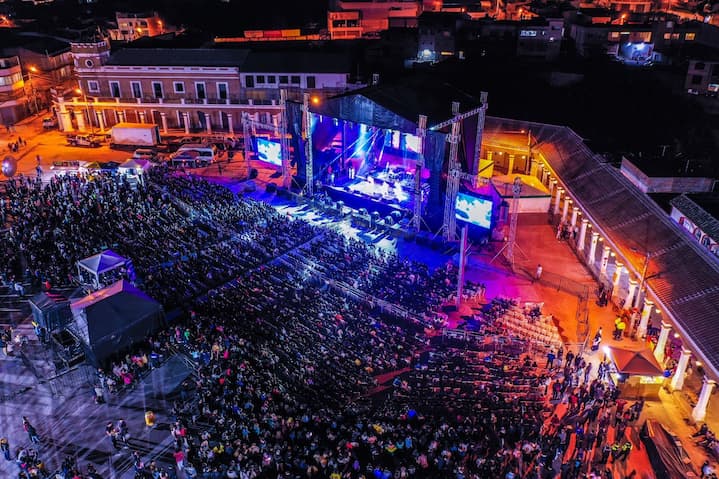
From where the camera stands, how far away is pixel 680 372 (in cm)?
2116

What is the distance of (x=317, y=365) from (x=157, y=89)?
38.1 m

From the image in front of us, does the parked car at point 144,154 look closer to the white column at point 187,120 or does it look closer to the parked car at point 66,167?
the parked car at point 66,167

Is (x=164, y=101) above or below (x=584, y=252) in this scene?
above

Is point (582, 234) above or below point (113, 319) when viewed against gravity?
below

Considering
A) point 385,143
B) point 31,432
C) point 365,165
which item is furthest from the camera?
point 385,143

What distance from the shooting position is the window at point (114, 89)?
51031 millimetres

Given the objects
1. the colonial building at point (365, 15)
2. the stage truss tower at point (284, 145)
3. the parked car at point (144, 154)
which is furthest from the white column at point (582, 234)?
the colonial building at point (365, 15)

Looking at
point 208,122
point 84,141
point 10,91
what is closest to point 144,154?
point 208,122

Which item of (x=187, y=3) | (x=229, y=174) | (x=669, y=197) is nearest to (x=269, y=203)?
(x=229, y=174)

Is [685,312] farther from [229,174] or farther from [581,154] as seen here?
[229,174]

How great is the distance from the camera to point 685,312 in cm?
2125

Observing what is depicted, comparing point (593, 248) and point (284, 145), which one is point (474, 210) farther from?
point (284, 145)

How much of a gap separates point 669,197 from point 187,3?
9096 centimetres

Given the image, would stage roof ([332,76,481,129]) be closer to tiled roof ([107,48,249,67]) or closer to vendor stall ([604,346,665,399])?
vendor stall ([604,346,665,399])
